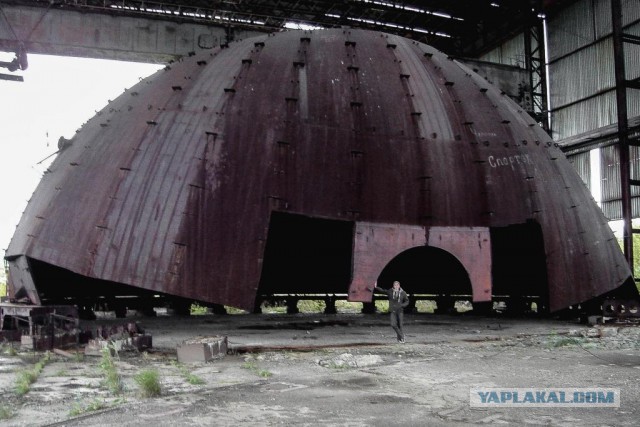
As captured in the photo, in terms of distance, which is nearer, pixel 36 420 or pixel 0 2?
pixel 36 420

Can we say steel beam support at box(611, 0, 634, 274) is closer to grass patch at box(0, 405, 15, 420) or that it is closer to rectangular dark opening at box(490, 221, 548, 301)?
rectangular dark opening at box(490, 221, 548, 301)

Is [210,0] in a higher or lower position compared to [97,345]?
higher

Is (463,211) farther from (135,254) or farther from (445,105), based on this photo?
(135,254)

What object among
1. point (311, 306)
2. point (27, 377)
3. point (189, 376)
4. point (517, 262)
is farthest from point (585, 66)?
point (27, 377)

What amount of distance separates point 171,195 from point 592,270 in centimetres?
1065

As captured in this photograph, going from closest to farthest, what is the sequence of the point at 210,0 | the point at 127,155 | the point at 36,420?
1. the point at 36,420
2. the point at 127,155
3. the point at 210,0

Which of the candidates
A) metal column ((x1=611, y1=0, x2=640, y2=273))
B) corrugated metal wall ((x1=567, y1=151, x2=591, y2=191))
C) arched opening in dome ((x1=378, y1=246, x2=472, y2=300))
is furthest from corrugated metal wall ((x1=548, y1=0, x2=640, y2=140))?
arched opening in dome ((x1=378, y1=246, x2=472, y2=300))

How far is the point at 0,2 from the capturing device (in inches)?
905

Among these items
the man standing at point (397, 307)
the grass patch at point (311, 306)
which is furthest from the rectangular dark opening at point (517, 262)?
the grass patch at point (311, 306)

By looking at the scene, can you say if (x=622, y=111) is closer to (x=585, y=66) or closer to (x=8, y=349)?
(x=585, y=66)

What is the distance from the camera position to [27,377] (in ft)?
28.0

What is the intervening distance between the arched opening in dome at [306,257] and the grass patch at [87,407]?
9.39 meters

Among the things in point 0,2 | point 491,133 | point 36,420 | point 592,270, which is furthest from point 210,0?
point 36,420

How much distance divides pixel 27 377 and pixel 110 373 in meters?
1.09
